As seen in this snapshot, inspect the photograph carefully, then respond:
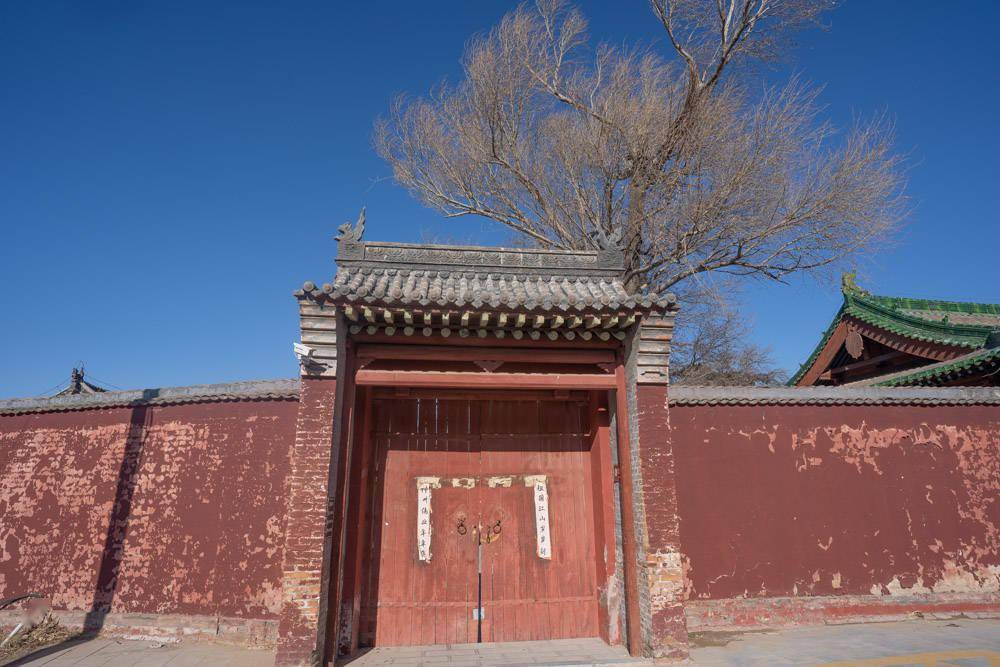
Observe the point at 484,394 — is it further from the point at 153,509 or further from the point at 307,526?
the point at 153,509

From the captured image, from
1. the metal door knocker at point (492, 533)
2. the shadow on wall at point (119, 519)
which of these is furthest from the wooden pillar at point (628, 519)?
the shadow on wall at point (119, 519)

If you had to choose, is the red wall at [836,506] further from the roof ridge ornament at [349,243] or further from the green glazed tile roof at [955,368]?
the roof ridge ornament at [349,243]

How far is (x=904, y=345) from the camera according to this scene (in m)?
10.2

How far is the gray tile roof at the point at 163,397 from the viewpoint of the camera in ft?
20.8

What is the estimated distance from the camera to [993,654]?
17.0ft

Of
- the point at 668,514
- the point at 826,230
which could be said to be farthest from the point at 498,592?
the point at 826,230

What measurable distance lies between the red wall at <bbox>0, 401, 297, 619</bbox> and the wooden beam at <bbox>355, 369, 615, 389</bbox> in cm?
149

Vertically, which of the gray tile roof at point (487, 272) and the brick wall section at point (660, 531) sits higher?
the gray tile roof at point (487, 272)

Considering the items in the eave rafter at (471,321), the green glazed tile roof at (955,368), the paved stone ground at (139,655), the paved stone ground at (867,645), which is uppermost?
the green glazed tile roof at (955,368)

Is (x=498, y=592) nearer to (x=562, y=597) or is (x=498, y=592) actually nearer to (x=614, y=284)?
(x=562, y=597)

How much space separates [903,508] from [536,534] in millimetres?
4553

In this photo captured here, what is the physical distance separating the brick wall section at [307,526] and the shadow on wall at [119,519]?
8.80 ft

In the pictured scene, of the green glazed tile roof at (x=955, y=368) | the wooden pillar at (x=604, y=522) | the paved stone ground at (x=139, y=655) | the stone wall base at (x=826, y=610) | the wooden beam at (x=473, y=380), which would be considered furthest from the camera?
the green glazed tile roof at (x=955, y=368)

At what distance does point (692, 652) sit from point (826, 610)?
1981 millimetres
